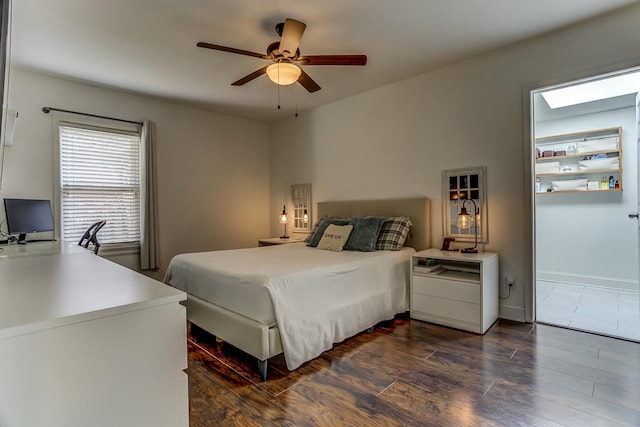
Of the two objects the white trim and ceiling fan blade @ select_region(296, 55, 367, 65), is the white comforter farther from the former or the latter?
ceiling fan blade @ select_region(296, 55, 367, 65)

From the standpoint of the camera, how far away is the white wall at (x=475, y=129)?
2.70m

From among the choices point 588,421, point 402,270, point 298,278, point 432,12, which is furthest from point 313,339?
point 432,12

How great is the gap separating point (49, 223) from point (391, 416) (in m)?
3.66

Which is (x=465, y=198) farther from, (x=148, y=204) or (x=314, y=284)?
(x=148, y=204)

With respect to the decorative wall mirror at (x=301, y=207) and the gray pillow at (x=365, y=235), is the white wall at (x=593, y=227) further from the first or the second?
the decorative wall mirror at (x=301, y=207)

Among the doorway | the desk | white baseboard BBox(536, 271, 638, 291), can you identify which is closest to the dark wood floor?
the desk

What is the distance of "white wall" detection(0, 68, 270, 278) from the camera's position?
3.41 meters

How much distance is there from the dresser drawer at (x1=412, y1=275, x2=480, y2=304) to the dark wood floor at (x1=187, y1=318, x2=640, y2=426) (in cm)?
33

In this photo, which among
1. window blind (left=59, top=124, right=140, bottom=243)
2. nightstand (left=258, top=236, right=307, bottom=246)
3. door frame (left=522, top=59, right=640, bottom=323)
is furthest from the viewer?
nightstand (left=258, top=236, right=307, bottom=246)

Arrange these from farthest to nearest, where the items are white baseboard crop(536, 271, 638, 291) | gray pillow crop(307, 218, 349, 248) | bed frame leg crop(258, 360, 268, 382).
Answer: white baseboard crop(536, 271, 638, 291) → gray pillow crop(307, 218, 349, 248) → bed frame leg crop(258, 360, 268, 382)

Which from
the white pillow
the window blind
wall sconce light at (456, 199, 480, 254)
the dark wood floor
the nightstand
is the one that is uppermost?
the window blind

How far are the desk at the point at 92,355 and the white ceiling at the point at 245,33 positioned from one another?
7.19ft

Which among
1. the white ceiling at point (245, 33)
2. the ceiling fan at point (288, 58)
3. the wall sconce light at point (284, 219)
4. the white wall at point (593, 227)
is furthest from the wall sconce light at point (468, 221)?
the wall sconce light at point (284, 219)

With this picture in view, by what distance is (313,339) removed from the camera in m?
2.31
